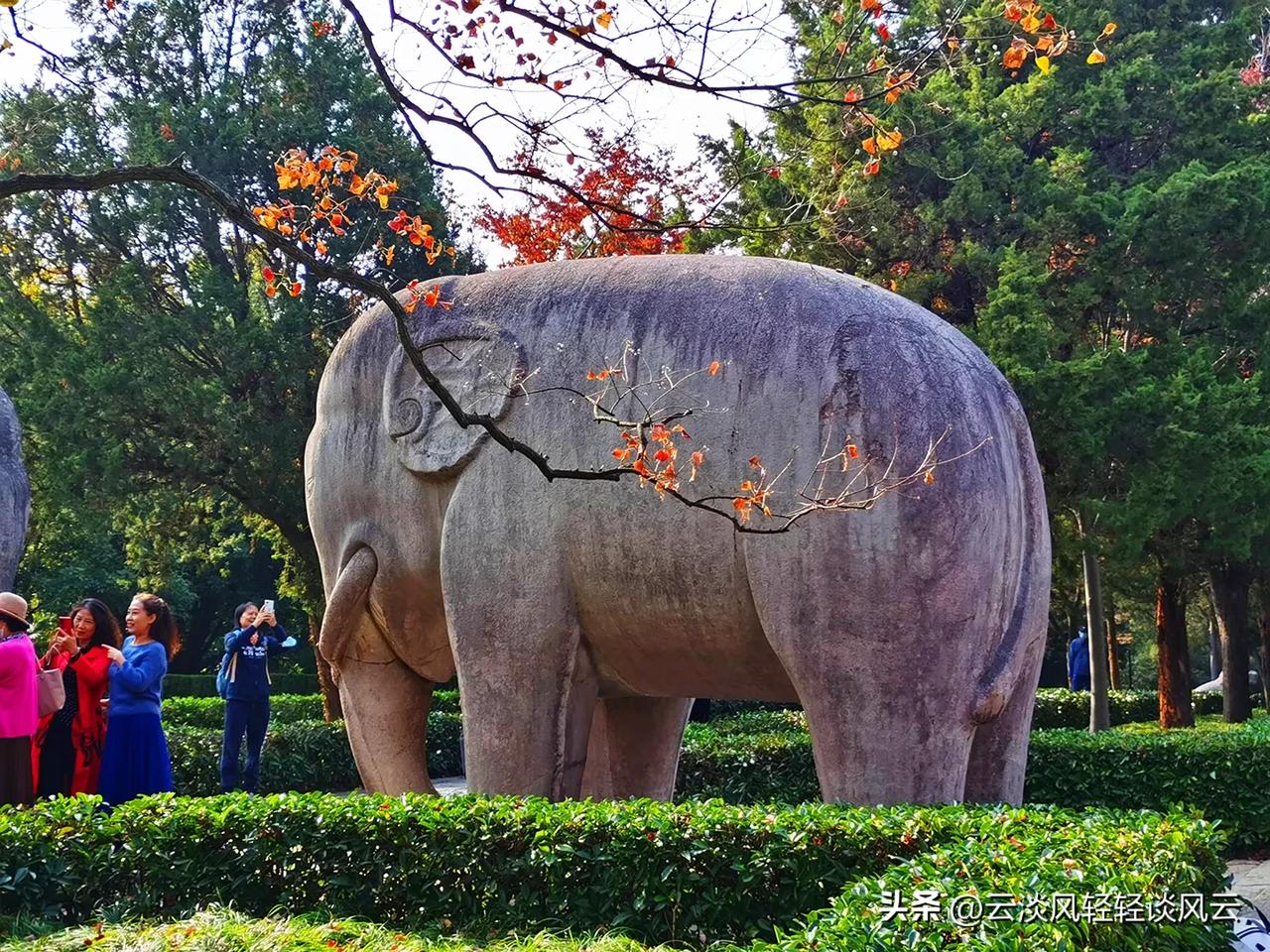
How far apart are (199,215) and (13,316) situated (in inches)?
92.2

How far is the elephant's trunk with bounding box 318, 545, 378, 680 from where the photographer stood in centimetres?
638

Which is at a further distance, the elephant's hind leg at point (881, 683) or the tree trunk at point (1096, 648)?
the tree trunk at point (1096, 648)

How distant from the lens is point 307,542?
16625mm

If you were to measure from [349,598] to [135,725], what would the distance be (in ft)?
5.76

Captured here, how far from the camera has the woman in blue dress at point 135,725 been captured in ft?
23.9

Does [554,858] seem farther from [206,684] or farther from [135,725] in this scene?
[206,684]

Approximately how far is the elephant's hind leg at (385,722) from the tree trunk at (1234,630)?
13550 millimetres

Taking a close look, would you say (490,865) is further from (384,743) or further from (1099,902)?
(1099,902)

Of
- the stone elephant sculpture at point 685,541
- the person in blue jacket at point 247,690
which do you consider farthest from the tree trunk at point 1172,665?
the stone elephant sculpture at point 685,541

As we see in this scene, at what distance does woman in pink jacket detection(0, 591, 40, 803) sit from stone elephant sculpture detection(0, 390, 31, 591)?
2.45 meters

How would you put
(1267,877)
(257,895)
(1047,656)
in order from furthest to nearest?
(1047,656) < (1267,877) < (257,895)

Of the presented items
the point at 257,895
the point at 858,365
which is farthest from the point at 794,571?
the point at 257,895

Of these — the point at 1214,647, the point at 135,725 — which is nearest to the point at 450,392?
the point at 135,725

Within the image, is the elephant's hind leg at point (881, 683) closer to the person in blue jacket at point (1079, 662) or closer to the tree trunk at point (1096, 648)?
the tree trunk at point (1096, 648)
